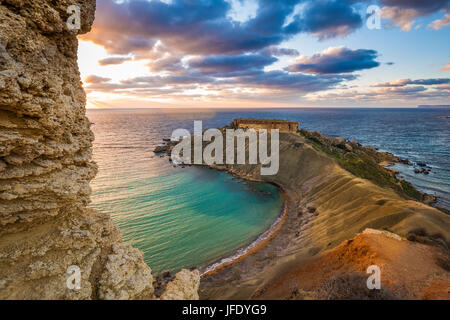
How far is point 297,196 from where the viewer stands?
3123cm

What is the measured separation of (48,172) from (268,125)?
5051 centimetres

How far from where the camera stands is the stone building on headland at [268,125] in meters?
51.1

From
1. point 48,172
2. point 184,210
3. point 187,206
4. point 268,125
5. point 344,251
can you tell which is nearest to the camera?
point 48,172

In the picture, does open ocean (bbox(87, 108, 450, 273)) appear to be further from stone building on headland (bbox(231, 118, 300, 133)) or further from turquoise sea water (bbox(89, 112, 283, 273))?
stone building on headland (bbox(231, 118, 300, 133))

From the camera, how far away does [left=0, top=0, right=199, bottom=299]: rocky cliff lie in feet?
17.5

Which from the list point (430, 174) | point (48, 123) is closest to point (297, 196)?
point (48, 123)

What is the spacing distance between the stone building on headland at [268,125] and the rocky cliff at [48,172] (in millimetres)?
47103

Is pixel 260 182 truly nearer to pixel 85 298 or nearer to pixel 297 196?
pixel 297 196

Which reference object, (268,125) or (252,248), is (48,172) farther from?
(268,125)

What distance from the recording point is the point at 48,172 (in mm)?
6516

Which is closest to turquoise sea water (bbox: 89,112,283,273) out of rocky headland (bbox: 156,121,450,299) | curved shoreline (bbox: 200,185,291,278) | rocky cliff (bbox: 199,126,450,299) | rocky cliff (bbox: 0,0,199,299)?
curved shoreline (bbox: 200,185,291,278)

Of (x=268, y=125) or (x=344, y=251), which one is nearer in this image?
(x=344, y=251)

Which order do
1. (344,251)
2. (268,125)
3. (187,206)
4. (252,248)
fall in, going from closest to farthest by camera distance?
(344,251) < (252,248) < (187,206) < (268,125)

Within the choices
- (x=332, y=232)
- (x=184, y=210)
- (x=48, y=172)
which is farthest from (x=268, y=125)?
(x=48, y=172)
